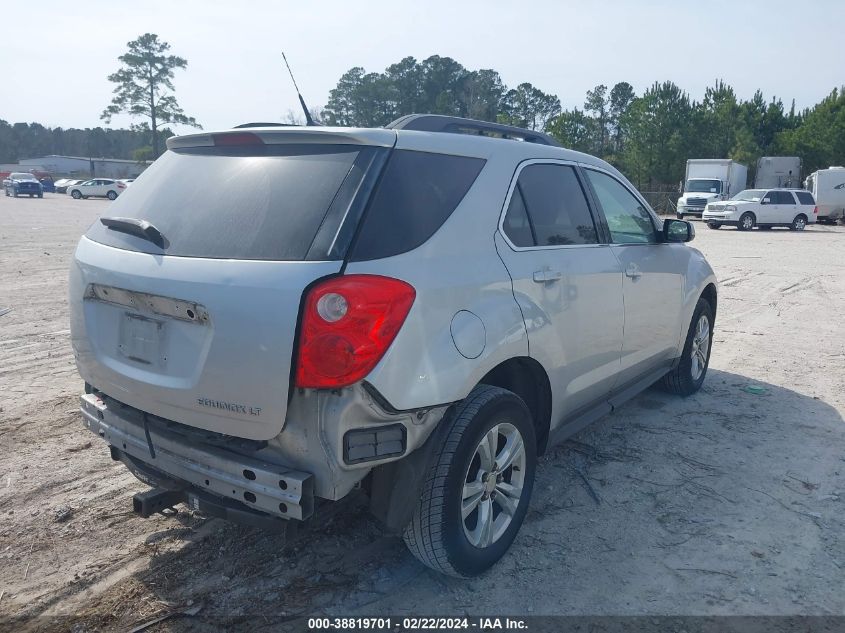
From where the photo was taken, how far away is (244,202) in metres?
2.76

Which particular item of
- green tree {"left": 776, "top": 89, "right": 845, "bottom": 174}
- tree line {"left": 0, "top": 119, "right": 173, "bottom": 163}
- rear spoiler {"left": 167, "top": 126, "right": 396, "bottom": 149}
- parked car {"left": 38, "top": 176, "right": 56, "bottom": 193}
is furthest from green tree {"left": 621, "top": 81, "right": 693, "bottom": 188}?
tree line {"left": 0, "top": 119, "right": 173, "bottom": 163}

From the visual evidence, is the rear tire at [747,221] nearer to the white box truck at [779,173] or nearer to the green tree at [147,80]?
the white box truck at [779,173]

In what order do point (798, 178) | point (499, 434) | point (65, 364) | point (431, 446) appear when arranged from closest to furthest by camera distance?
point (431, 446) → point (499, 434) → point (65, 364) → point (798, 178)

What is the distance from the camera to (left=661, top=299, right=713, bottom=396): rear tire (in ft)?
17.7

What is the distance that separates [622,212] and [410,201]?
7.08 ft

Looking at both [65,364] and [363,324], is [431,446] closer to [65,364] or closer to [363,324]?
[363,324]

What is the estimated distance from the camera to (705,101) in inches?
1940

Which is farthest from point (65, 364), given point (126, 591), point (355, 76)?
point (355, 76)

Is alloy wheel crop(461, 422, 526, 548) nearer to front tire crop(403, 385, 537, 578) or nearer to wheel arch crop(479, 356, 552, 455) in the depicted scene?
front tire crop(403, 385, 537, 578)

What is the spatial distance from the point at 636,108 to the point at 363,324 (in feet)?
159

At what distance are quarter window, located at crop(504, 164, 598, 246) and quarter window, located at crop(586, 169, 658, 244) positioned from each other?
0.83 ft

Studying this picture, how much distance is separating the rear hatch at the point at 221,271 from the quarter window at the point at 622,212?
1.87 metres

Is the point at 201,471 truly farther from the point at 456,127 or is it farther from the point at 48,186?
the point at 48,186

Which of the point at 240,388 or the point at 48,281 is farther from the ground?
the point at 240,388
